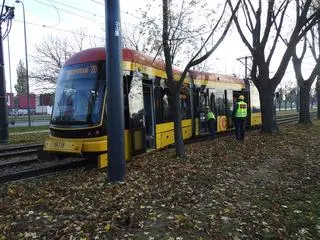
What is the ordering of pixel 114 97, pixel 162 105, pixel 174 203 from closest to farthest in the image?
pixel 174 203
pixel 114 97
pixel 162 105

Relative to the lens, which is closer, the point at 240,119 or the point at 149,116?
the point at 149,116

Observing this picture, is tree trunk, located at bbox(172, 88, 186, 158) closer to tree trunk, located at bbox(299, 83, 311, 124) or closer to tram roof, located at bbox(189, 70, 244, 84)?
tram roof, located at bbox(189, 70, 244, 84)

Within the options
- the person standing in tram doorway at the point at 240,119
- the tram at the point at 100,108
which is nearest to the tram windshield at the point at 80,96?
the tram at the point at 100,108

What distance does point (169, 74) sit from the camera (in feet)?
38.5

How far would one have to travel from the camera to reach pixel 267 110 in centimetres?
1903

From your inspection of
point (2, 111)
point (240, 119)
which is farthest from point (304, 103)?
point (2, 111)

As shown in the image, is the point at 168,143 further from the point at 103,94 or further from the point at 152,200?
the point at 152,200

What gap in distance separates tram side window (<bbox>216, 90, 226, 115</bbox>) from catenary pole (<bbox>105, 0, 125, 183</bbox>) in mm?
12592

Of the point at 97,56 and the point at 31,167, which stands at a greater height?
the point at 97,56

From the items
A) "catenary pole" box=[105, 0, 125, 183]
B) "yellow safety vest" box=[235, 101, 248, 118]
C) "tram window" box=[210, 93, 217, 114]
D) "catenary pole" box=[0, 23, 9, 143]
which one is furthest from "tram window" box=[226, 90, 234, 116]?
"catenary pole" box=[105, 0, 125, 183]

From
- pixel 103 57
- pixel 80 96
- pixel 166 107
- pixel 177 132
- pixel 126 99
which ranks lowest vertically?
pixel 177 132

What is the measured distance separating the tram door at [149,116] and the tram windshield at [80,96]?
6.69 ft

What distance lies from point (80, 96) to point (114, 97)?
3.05 metres

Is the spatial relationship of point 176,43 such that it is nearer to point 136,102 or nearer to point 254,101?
point 136,102
